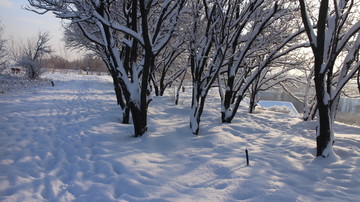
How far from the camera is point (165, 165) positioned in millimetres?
3732

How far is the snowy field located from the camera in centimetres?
286

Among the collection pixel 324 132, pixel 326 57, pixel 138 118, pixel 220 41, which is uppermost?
pixel 220 41

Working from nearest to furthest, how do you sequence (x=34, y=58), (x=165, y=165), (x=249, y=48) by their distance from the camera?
1. (x=165, y=165)
2. (x=249, y=48)
3. (x=34, y=58)

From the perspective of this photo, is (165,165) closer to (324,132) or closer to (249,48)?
(324,132)

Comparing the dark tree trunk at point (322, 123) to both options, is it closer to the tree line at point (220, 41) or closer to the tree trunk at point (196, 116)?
the tree line at point (220, 41)

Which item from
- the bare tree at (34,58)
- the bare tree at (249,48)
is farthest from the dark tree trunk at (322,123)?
the bare tree at (34,58)

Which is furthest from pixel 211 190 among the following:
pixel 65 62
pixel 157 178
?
pixel 65 62

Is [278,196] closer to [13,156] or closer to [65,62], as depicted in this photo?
[13,156]

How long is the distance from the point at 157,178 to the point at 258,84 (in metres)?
9.44

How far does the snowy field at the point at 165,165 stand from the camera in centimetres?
286

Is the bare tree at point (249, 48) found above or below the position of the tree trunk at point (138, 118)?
above

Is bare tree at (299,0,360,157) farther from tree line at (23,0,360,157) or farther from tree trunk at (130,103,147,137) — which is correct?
tree trunk at (130,103,147,137)

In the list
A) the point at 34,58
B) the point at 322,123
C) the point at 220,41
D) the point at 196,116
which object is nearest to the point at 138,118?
the point at 196,116

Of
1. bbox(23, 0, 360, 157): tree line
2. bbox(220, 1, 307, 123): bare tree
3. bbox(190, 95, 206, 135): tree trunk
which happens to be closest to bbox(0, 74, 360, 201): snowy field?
bbox(190, 95, 206, 135): tree trunk
